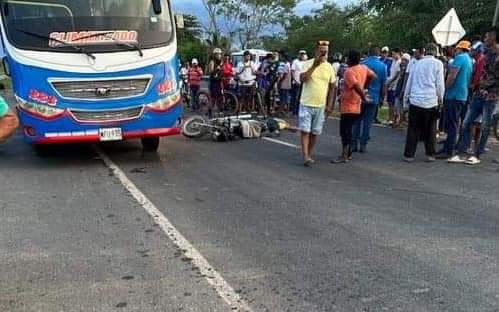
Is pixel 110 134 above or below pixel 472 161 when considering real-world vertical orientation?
above

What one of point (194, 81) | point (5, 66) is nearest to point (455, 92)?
point (5, 66)

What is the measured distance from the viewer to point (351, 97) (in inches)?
368

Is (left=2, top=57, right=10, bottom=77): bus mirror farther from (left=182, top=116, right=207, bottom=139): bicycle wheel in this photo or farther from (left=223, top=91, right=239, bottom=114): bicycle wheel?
(left=223, top=91, right=239, bottom=114): bicycle wheel

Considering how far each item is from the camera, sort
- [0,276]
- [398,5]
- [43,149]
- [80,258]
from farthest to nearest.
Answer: [398,5] → [43,149] → [80,258] → [0,276]

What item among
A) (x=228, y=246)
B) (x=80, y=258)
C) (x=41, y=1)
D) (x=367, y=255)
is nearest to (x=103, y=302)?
(x=80, y=258)

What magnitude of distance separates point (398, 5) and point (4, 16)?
15937 mm

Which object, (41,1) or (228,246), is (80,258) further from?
(41,1)

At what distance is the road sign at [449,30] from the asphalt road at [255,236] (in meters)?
6.66

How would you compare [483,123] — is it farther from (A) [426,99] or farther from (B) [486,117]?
(A) [426,99]

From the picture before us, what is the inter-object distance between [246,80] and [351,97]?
8.34m

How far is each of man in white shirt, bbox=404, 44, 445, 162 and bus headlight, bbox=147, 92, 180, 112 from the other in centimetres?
357

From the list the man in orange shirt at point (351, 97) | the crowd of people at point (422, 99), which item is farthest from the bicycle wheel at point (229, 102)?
the man in orange shirt at point (351, 97)

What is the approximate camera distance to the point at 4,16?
8.91 meters

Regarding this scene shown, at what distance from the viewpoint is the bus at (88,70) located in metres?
8.49
